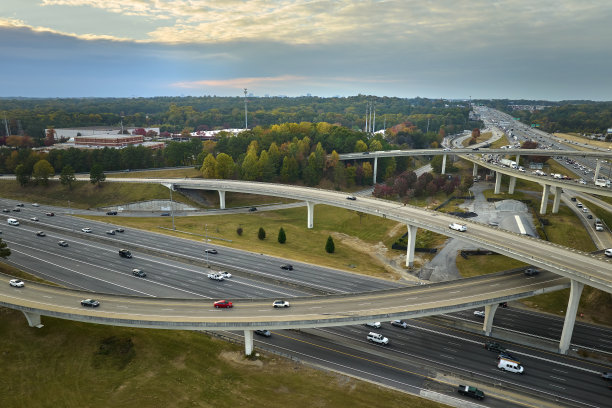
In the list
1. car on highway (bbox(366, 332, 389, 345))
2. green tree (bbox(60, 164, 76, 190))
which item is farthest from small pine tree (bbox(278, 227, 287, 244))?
green tree (bbox(60, 164, 76, 190))

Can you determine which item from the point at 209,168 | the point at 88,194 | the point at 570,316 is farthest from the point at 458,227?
the point at 88,194

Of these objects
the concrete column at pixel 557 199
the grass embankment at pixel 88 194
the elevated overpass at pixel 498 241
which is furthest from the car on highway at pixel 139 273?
the concrete column at pixel 557 199

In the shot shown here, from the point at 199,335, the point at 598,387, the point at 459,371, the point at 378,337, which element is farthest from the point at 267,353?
the point at 598,387

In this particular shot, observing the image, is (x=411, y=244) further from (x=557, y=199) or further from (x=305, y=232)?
(x=557, y=199)

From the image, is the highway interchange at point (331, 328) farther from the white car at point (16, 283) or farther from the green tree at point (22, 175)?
the green tree at point (22, 175)

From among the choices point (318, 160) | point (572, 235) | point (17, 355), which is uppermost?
point (318, 160)

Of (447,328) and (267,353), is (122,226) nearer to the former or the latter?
(267,353)
